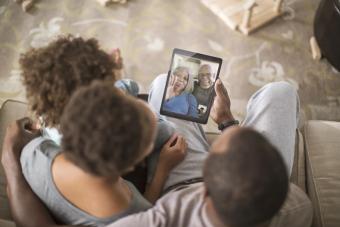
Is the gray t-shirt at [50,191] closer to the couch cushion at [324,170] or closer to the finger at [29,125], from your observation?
the finger at [29,125]

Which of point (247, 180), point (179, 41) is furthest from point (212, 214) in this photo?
point (179, 41)

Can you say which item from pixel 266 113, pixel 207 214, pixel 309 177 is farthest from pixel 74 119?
pixel 309 177

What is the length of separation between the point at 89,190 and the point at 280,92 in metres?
0.63

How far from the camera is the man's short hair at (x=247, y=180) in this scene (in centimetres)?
65

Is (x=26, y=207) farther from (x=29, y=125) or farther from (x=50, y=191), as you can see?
(x=29, y=125)

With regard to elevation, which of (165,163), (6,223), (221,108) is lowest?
(6,223)

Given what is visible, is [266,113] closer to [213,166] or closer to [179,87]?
[179,87]

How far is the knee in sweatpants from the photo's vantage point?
111 cm

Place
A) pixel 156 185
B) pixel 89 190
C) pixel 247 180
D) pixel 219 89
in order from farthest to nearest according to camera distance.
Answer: pixel 219 89 → pixel 156 185 → pixel 89 190 → pixel 247 180

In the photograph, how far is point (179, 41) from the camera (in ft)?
5.60

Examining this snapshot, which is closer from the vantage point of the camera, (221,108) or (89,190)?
(89,190)

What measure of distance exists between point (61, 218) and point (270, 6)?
4.52 ft

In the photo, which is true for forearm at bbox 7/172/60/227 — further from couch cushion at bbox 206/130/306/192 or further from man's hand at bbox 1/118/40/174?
couch cushion at bbox 206/130/306/192

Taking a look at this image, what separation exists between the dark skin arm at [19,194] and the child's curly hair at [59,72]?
0.32ft
